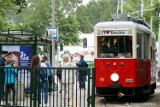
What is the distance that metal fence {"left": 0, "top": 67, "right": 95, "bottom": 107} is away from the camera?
1198cm

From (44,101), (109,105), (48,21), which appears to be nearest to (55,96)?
(44,101)

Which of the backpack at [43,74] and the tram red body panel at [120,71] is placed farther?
the tram red body panel at [120,71]

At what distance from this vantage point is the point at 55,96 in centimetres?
1252

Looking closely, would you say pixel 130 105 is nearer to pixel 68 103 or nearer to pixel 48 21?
pixel 68 103

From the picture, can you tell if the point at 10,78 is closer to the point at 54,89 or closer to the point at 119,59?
the point at 54,89

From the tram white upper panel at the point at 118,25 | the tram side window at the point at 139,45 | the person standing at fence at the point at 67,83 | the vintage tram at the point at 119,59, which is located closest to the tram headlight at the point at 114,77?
the vintage tram at the point at 119,59

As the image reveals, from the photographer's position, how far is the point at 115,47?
1764cm

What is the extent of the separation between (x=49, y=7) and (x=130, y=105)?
45.7 m

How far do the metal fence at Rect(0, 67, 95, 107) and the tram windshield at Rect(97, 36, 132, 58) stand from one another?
5.13m

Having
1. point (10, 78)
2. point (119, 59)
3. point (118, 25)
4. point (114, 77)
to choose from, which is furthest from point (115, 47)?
point (10, 78)

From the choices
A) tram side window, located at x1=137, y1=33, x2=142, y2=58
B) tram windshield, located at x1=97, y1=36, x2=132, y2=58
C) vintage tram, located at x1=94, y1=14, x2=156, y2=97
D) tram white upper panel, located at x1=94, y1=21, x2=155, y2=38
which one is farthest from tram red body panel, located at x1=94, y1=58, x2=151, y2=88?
tram white upper panel, located at x1=94, y1=21, x2=155, y2=38

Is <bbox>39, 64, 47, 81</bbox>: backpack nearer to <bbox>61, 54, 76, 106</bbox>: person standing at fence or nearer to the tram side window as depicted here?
<bbox>61, 54, 76, 106</bbox>: person standing at fence

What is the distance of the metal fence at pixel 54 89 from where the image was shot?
12.0 meters

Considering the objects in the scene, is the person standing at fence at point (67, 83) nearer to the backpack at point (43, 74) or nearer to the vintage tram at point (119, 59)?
the backpack at point (43, 74)
